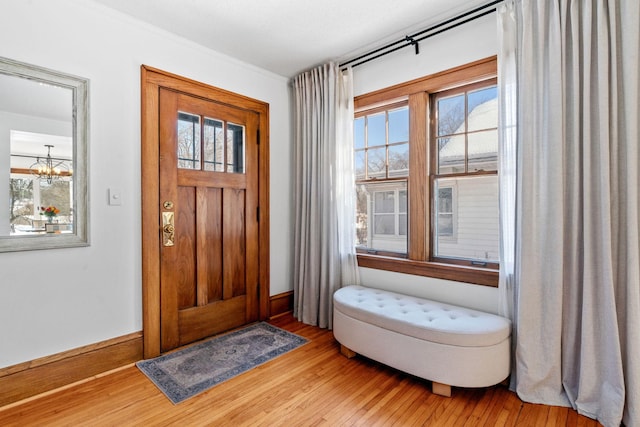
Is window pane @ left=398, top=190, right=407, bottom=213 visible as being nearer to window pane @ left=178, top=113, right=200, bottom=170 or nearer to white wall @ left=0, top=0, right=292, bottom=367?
window pane @ left=178, top=113, right=200, bottom=170

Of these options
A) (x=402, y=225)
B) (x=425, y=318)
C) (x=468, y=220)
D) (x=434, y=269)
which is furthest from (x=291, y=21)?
(x=425, y=318)

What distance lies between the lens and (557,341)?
71.9 inches

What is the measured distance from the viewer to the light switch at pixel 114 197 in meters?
2.29

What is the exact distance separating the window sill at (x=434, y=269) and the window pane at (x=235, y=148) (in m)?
1.47

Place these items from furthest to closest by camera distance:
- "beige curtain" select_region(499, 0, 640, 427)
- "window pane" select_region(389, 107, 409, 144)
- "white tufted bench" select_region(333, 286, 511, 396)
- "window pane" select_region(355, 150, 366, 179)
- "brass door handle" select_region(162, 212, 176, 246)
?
"window pane" select_region(355, 150, 366, 179)
"window pane" select_region(389, 107, 409, 144)
"brass door handle" select_region(162, 212, 176, 246)
"white tufted bench" select_region(333, 286, 511, 396)
"beige curtain" select_region(499, 0, 640, 427)

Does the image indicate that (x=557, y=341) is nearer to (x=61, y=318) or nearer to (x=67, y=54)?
(x=61, y=318)

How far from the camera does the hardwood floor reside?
67.9 inches

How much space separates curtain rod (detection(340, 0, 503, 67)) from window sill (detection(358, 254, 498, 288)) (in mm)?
1739

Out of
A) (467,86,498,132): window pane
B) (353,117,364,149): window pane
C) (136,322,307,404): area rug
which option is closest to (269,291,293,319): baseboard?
(136,322,307,404): area rug

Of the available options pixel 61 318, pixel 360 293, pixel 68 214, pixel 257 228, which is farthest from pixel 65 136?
pixel 360 293

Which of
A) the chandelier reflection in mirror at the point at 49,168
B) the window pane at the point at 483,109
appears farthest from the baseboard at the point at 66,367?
the window pane at the point at 483,109

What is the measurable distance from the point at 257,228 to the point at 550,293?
245 centimetres

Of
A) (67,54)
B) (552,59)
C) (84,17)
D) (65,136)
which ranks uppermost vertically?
(84,17)

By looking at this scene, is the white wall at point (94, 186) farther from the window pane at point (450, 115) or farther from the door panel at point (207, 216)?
the window pane at point (450, 115)
